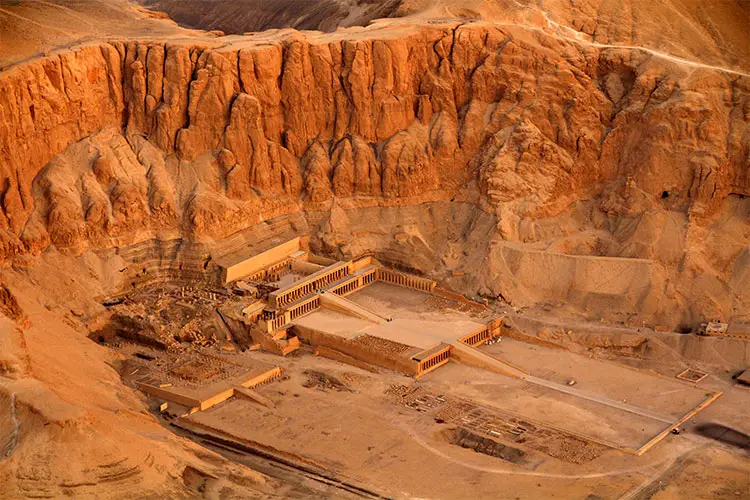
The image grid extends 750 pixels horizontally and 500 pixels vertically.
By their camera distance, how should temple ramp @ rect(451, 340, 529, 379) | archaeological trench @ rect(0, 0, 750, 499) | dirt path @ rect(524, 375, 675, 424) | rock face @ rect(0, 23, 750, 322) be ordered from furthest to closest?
rock face @ rect(0, 23, 750, 322), temple ramp @ rect(451, 340, 529, 379), dirt path @ rect(524, 375, 675, 424), archaeological trench @ rect(0, 0, 750, 499)

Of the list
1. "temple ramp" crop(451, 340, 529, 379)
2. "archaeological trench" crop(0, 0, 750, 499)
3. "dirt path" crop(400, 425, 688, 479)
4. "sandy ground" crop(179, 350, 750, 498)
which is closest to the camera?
"sandy ground" crop(179, 350, 750, 498)

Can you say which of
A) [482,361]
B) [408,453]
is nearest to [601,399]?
[482,361]

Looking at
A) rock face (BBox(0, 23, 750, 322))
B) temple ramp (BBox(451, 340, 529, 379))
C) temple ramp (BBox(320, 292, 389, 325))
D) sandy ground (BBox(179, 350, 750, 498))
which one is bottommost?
sandy ground (BBox(179, 350, 750, 498))

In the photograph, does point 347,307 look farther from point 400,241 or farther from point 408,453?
point 408,453

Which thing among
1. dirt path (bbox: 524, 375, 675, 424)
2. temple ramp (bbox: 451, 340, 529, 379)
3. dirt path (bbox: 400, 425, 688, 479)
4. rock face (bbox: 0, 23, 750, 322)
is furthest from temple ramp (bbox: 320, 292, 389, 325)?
dirt path (bbox: 400, 425, 688, 479)

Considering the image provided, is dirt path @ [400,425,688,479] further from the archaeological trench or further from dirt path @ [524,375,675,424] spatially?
dirt path @ [524,375,675,424]

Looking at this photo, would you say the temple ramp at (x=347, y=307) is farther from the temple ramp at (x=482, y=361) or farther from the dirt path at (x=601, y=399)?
the dirt path at (x=601, y=399)
